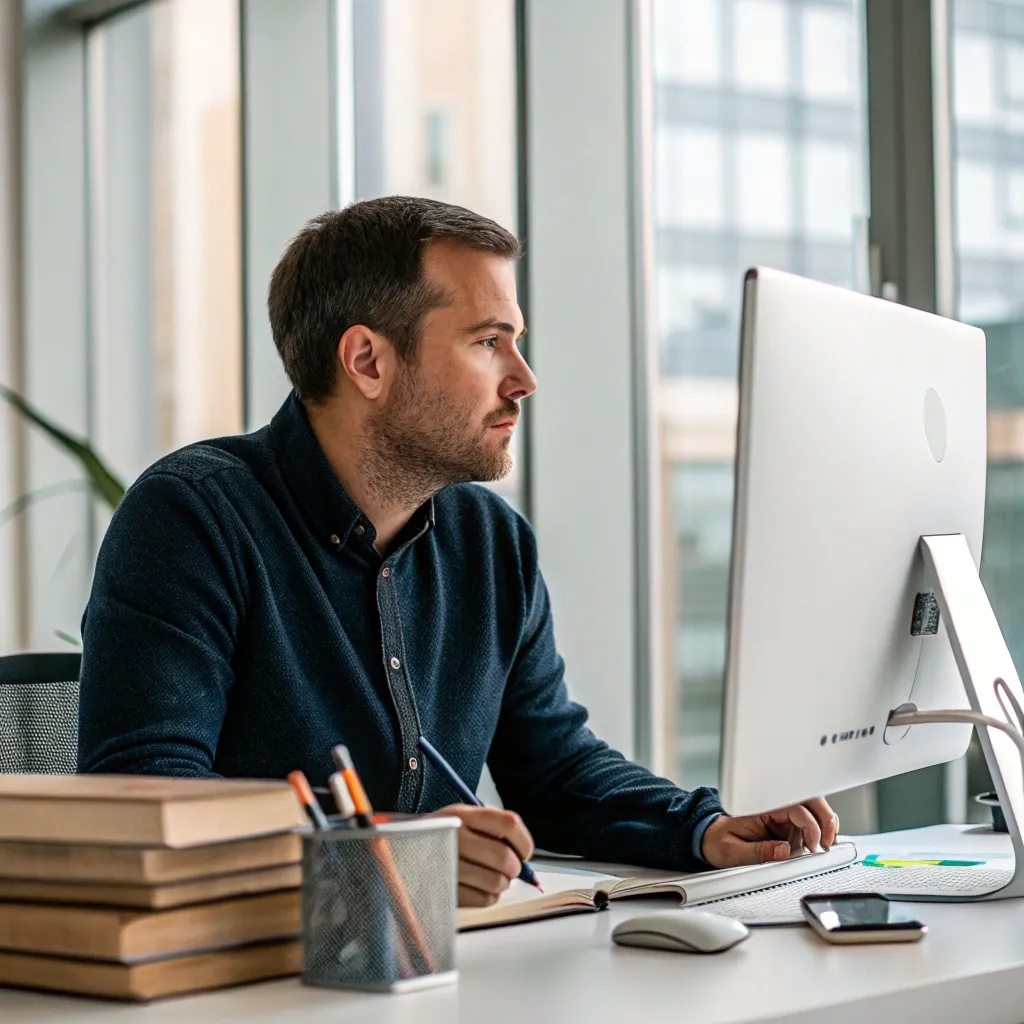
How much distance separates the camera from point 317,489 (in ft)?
5.47

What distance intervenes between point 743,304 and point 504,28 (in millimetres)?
2070

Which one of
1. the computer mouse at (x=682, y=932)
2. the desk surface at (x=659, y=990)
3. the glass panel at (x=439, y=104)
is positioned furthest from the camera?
the glass panel at (x=439, y=104)

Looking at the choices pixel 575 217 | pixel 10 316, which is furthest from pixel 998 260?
pixel 10 316

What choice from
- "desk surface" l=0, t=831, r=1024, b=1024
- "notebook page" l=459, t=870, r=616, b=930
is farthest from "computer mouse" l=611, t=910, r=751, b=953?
"notebook page" l=459, t=870, r=616, b=930

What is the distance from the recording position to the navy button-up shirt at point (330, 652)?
4.66ft

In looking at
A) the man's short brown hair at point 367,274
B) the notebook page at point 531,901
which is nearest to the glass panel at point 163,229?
the man's short brown hair at point 367,274

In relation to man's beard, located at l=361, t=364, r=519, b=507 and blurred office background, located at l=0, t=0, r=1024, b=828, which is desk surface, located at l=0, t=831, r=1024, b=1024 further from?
blurred office background, located at l=0, t=0, r=1024, b=828

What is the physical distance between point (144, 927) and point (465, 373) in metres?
1.00

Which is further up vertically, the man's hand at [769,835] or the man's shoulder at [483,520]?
the man's shoulder at [483,520]

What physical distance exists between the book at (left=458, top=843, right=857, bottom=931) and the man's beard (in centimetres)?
52

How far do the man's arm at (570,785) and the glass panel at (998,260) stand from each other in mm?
750

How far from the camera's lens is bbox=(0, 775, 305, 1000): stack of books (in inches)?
36.3

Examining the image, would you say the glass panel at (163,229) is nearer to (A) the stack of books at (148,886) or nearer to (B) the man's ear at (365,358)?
(B) the man's ear at (365,358)

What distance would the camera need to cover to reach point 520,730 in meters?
1.81
